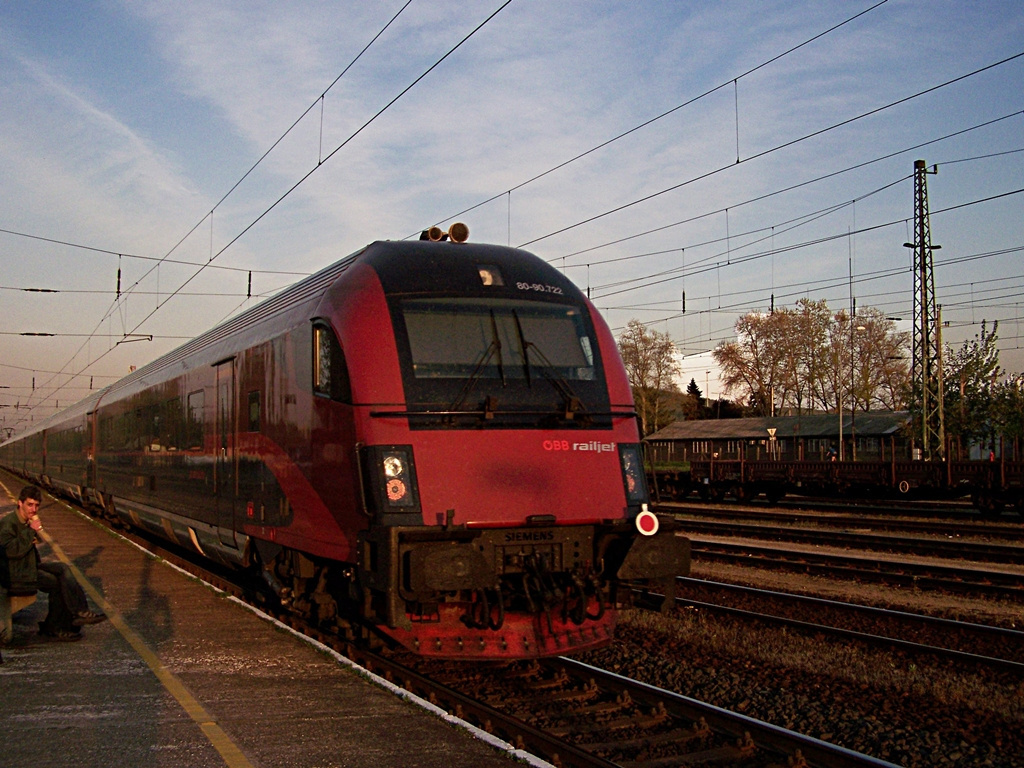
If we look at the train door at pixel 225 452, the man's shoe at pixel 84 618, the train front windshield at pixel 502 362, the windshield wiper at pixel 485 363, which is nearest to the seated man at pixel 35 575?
the man's shoe at pixel 84 618

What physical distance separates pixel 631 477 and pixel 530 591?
53.2 inches

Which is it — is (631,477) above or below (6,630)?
above

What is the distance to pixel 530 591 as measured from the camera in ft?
22.7

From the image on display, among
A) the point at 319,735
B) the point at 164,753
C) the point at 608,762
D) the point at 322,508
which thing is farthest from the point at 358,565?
the point at 608,762

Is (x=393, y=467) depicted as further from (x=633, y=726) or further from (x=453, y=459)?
(x=633, y=726)

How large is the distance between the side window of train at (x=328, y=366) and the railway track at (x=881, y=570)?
8633mm

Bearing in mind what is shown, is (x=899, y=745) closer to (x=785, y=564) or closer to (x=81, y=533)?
(x=785, y=564)

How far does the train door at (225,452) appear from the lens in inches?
404

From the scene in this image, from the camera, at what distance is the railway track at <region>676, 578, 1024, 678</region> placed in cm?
833

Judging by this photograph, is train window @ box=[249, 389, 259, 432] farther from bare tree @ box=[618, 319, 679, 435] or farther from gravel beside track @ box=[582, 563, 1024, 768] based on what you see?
bare tree @ box=[618, 319, 679, 435]

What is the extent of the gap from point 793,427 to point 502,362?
161 feet

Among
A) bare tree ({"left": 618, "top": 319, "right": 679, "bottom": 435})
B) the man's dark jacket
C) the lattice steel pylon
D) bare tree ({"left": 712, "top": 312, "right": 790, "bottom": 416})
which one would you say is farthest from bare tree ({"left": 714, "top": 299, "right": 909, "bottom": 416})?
the man's dark jacket

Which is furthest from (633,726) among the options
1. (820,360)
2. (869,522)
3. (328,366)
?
(820,360)

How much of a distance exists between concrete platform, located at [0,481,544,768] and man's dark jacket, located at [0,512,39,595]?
526mm
